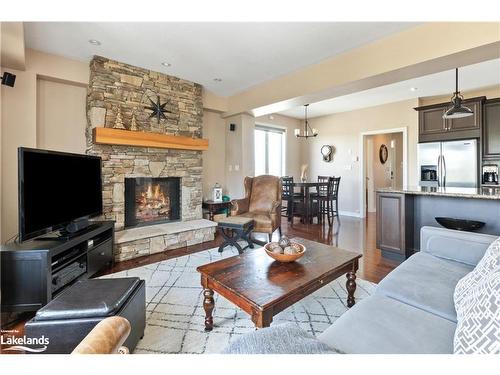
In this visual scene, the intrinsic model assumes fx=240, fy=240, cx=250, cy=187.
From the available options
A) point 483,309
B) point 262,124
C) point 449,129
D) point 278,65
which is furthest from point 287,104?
point 483,309

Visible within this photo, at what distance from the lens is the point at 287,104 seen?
3977 mm

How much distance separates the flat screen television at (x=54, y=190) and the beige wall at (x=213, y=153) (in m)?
2.14

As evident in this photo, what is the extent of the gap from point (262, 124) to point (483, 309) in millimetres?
5739

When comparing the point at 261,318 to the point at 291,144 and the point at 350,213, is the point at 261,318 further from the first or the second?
the point at 291,144

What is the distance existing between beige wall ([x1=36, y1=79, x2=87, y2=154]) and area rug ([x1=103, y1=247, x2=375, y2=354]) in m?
1.97

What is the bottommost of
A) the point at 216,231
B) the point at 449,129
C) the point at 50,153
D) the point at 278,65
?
the point at 216,231

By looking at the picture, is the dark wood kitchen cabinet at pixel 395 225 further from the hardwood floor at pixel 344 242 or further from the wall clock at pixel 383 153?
the wall clock at pixel 383 153

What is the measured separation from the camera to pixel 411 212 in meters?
3.03

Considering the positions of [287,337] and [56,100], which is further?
[56,100]

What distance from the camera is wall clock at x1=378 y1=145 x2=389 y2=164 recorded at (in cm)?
679

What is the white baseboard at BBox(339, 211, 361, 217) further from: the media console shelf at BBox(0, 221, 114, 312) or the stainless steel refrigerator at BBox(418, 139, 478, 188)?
the media console shelf at BBox(0, 221, 114, 312)

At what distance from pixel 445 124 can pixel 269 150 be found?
372 centimetres

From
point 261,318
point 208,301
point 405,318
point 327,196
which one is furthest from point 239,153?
point 405,318

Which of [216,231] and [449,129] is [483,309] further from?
[449,129]
